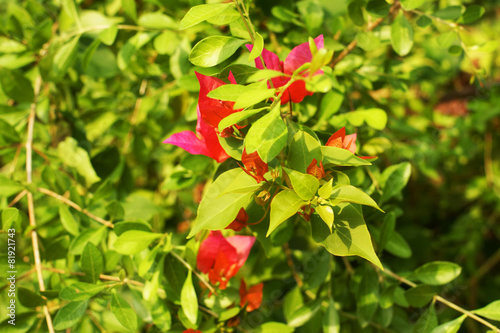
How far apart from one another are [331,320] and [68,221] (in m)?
0.55

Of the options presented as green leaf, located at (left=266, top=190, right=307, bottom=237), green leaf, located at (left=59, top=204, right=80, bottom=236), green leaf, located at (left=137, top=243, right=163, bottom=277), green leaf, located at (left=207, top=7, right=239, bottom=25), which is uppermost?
green leaf, located at (left=207, top=7, right=239, bottom=25)

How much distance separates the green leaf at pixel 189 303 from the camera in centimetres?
61

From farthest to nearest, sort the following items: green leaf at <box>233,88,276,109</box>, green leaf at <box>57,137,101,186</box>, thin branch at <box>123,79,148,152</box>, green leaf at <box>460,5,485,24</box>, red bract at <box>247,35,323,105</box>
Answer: thin branch at <box>123,79,148,152</box> → green leaf at <box>57,137,101,186</box> → green leaf at <box>460,5,485,24</box> → red bract at <box>247,35,323,105</box> → green leaf at <box>233,88,276,109</box>

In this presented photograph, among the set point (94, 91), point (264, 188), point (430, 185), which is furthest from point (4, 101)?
point (430, 185)

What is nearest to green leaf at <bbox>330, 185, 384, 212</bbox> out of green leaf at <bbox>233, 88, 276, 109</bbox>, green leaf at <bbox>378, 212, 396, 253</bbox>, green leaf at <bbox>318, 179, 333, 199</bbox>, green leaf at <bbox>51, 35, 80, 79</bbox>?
green leaf at <bbox>318, 179, 333, 199</bbox>

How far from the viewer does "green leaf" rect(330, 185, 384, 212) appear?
0.45 meters

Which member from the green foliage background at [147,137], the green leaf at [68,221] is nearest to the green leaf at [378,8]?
the green foliage background at [147,137]

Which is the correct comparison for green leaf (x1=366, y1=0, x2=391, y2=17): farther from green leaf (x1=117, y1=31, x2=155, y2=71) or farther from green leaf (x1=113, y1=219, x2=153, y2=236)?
green leaf (x1=113, y1=219, x2=153, y2=236)

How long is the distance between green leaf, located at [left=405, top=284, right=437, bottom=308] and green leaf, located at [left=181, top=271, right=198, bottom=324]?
37cm

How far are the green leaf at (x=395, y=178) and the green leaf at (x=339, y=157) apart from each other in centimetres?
27

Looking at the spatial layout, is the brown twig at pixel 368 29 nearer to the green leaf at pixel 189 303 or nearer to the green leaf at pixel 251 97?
the green leaf at pixel 251 97

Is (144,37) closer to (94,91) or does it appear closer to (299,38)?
(299,38)

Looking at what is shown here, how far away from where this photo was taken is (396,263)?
1.19 metres

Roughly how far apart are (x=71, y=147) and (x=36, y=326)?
39cm
